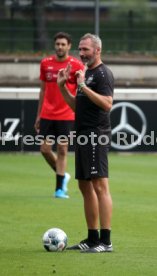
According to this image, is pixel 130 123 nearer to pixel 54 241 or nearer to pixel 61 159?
pixel 61 159

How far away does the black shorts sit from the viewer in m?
15.5

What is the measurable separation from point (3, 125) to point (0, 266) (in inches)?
525

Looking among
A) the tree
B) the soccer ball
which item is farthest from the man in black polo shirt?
the tree

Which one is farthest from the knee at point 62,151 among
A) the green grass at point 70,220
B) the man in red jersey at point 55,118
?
the green grass at point 70,220

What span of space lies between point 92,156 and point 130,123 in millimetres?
12513

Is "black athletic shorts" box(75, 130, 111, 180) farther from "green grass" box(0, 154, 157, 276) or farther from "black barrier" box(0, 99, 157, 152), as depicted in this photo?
"black barrier" box(0, 99, 157, 152)

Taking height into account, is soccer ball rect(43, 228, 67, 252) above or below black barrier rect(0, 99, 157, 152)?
above

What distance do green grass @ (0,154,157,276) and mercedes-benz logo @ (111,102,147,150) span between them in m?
1.31

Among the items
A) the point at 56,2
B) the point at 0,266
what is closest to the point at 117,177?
the point at 0,266

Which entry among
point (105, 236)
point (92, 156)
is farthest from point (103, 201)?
point (92, 156)

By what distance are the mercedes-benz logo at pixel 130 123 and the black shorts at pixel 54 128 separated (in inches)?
284

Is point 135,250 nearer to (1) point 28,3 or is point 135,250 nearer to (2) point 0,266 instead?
(2) point 0,266

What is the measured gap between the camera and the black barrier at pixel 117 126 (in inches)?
Result: 890

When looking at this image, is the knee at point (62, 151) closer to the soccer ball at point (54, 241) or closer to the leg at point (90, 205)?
the leg at point (90, 205)
